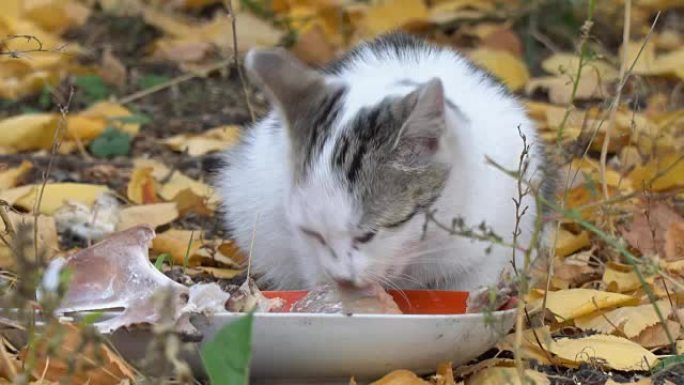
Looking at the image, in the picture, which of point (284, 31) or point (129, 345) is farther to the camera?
point (284, 31)

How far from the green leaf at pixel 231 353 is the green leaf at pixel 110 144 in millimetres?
2062

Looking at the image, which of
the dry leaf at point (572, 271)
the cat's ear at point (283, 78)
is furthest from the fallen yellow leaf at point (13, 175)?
the dry leaf at point (572, 271)

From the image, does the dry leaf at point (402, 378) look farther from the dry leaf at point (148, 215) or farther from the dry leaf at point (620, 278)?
the dry leaf at point (148, 215)

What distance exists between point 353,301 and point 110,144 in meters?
1.74

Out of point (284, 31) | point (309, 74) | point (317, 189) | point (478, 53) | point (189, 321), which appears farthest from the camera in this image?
point (284, 31)

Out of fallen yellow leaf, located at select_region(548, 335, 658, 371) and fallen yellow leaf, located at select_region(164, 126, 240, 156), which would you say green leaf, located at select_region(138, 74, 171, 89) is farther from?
fallen yellow leaf, located at select_region(548, 335, 658, 371)

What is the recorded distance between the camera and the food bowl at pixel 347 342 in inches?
77.6

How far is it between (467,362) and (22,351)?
755 millimetres

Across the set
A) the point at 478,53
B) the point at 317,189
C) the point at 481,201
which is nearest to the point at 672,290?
the point at 481,201

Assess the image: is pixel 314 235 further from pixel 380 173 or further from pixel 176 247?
pixel 176 247

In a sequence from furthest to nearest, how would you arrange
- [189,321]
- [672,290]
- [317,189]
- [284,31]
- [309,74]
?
[284,31] → [672,290] → [309,74] → [317,189] → [189,321]

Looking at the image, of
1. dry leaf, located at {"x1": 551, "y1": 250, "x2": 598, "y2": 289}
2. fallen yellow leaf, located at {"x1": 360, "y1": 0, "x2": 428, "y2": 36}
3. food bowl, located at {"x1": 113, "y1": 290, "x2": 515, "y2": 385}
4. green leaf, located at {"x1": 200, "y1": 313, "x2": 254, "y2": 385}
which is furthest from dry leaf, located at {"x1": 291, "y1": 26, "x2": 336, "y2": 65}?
green leaf, located at {"x1": 200, "y1": 313, "x2": 254, "y2": 385}

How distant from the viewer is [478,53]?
166 inches

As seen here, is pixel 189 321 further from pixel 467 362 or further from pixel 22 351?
pixel 467 362
